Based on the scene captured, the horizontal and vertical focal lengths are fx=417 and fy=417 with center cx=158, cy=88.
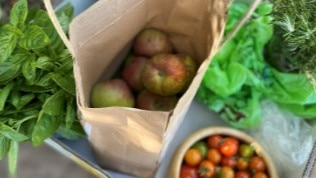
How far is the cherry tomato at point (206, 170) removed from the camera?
73cm

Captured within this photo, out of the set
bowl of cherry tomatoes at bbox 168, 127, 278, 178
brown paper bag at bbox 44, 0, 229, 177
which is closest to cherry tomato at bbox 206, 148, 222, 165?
bowl of cherry tomatoes at bbox 168, 127, 278, 178

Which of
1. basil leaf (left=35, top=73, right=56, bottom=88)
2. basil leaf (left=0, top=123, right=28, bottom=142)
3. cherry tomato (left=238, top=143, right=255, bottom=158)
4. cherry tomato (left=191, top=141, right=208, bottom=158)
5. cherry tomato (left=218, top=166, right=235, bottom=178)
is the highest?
basil leaf (left=35, top=73, right=56, bottom=88)

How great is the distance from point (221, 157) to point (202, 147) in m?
0.04

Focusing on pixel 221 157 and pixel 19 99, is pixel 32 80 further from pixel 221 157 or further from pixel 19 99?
pixel 221 157

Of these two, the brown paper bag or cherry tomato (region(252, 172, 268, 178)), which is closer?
the brown paper bag

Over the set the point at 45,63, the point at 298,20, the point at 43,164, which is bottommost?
the point at 43,164

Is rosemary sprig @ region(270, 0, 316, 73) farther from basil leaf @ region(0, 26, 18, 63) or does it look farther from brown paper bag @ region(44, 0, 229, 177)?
basil leaf @ region(0, 26, 18, 63)

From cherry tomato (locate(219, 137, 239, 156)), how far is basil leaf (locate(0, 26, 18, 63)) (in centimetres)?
40

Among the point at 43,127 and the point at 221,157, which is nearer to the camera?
the point at 43,127

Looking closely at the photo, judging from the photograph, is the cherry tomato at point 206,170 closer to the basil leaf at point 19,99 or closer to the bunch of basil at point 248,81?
the bunch of basil at point 248,81

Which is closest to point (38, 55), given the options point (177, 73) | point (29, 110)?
point (29, 110)

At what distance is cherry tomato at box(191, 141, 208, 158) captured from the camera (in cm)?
76

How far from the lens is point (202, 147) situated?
763 mm

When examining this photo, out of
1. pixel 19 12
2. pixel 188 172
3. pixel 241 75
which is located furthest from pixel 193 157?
pixel 19 12
